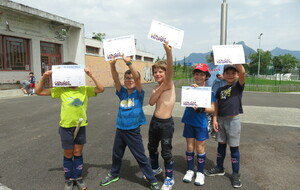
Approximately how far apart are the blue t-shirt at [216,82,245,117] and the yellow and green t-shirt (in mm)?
1952

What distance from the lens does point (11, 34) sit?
13945 mm

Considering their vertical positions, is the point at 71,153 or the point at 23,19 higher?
the point at 23,19

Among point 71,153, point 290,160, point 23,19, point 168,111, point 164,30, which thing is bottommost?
point 290,160

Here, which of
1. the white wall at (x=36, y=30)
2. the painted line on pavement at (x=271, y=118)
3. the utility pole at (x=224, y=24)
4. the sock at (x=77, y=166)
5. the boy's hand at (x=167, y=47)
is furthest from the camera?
the white wall at (x=36, y=30)

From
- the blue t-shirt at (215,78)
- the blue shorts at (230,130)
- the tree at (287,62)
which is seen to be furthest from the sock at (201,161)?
the tree at (287,62)

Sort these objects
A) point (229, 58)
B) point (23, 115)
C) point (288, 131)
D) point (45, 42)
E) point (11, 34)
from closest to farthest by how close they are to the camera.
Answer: point (229, 58), point (288, 131), point (23, 115), point (11, 34), point (45, 42)

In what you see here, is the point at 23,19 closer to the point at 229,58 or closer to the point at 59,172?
the point at 59,172

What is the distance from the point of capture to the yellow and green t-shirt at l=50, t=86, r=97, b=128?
271 centimetres

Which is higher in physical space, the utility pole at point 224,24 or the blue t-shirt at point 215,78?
the utility pole at point 224,24

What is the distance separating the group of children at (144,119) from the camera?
2730mm

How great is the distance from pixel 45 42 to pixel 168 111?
679 inches

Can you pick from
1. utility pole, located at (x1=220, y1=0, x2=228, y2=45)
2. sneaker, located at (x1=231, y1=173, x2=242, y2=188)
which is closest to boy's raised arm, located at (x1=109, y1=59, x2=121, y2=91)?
sneaker, located at (x1=231, y1=173, x2=242, y2=188)

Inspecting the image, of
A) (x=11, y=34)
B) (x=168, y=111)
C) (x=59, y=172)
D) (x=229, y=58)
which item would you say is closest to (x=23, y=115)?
(x=59, y=172)

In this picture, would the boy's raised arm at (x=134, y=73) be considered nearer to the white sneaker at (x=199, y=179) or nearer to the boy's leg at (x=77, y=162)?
the boy's leg at (x=77, y=162)
